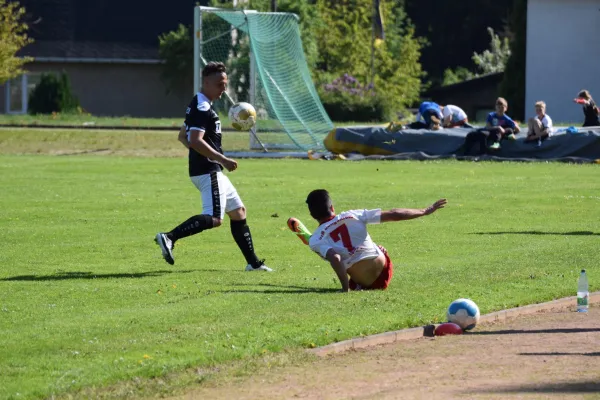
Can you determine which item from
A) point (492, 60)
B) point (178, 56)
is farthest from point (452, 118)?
point (492, 60)

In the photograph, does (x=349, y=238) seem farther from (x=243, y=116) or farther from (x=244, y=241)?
(x=243, y=116)

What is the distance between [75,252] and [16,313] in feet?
13.4

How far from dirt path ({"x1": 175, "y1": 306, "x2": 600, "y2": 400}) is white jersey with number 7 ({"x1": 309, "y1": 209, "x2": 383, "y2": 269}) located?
155cm

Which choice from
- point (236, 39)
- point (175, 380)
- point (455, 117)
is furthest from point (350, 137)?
point (175, 380)

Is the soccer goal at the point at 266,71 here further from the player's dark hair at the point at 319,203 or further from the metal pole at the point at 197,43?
the player's dark hair at the point at 319,203

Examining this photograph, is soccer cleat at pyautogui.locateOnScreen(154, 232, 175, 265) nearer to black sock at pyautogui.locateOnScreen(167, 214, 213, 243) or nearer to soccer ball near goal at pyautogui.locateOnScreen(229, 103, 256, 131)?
black sock at pyautogui.locateOnScreen(167, 214, 213, 243)

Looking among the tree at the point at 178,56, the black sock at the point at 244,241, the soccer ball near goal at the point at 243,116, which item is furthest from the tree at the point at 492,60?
the black sock at the point at 244,241

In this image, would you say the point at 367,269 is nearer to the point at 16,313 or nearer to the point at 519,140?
the point at 16,313

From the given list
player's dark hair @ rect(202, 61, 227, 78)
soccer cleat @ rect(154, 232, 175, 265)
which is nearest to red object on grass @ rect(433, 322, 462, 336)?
soccer cleat @ rect(154, 232, 175, 265)

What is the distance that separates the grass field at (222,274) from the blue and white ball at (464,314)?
0.23 meters

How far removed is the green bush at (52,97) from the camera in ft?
174

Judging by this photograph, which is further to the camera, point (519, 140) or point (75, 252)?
point (519, 140)

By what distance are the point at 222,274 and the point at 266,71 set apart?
869 inches

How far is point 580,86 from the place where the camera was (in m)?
56.1
